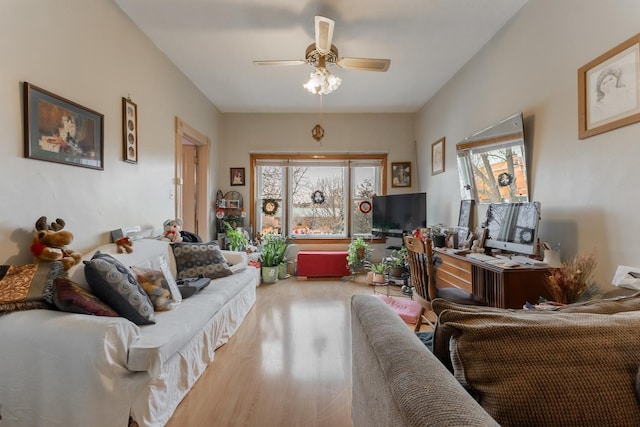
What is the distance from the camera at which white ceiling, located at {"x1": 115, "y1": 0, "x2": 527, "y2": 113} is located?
7.89 feet

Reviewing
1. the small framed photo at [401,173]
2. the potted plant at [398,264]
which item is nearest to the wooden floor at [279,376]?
the potted plant at [398,264]

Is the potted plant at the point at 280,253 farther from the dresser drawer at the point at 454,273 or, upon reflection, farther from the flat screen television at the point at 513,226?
the flat screen television at the point at 513,226

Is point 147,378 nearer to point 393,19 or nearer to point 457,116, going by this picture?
point 393,19

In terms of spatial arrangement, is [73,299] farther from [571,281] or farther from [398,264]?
[398,264]

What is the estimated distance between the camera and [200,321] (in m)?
1.99

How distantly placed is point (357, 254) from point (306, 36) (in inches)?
124

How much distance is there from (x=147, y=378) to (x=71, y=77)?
1916 millimetres

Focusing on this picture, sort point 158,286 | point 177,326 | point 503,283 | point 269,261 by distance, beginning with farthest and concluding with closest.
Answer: point 269,261, point 158,286, point 503,283, point 177,326

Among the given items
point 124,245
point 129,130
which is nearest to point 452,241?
point 124,245

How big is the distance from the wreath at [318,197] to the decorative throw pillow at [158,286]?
337 cm

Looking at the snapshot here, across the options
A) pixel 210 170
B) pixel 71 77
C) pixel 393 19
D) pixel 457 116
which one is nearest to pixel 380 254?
pixel 457 116

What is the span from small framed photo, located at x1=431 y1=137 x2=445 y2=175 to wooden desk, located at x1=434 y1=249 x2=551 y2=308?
2016mm

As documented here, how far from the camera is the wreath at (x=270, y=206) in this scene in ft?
17.3

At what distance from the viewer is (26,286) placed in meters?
1.47
